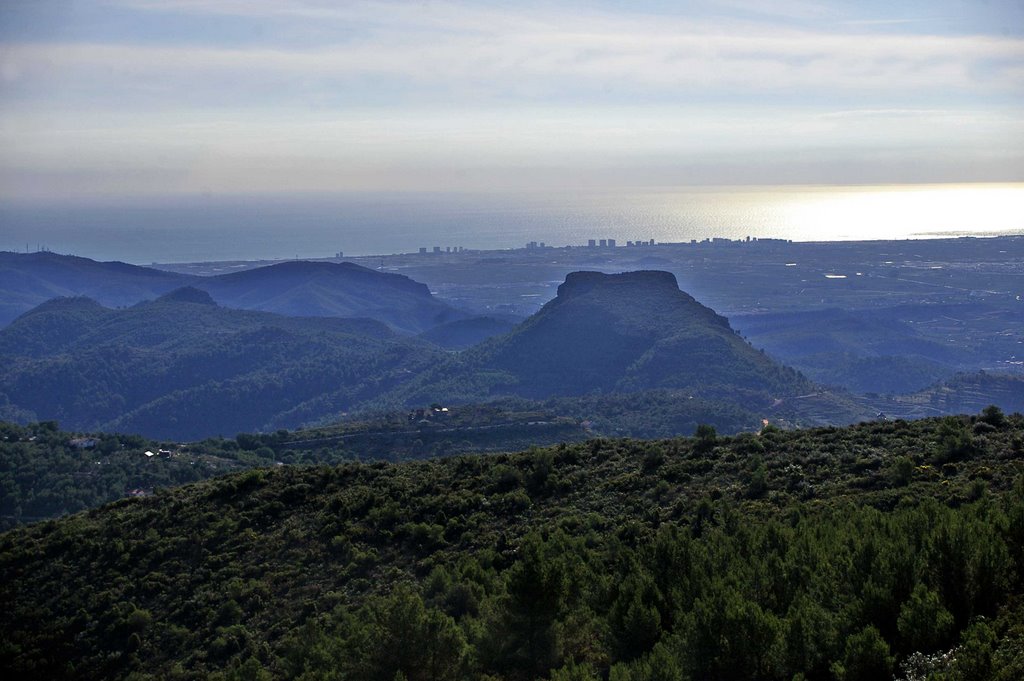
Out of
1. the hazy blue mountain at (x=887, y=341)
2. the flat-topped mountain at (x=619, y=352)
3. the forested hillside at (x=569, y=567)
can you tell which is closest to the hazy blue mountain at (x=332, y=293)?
the flat-topped mountain at (x=619, y=352)

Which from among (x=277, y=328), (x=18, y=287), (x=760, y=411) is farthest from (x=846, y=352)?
(x=18, y=287)

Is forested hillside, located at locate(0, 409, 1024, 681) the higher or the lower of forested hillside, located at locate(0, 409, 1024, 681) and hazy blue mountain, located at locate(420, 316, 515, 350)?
the higher

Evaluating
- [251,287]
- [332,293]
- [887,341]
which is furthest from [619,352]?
[251,287]

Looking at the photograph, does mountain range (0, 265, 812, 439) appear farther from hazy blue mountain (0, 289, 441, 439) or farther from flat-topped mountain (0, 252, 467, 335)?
flat-topped mountain (0, 252, 467, 335)

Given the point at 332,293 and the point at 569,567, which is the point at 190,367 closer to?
the point at 332,293

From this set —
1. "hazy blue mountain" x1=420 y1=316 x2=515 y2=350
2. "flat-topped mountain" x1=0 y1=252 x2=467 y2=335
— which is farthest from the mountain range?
"flat-topped mountain" x1=0 y1=252 x2=467 y2=335

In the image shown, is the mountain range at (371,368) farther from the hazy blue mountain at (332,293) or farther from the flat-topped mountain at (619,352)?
the hazy blue mountain at (332,293)
